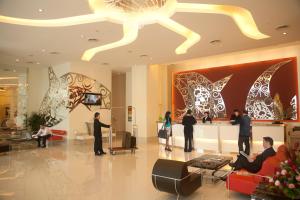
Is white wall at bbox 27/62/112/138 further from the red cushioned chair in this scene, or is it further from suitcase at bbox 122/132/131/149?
the red cushioned chair

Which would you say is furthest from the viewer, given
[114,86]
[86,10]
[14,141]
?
[114,86]

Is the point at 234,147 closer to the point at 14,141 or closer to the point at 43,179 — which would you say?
the point at 43,179

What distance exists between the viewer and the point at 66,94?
1185cm

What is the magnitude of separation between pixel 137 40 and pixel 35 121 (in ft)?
25.7

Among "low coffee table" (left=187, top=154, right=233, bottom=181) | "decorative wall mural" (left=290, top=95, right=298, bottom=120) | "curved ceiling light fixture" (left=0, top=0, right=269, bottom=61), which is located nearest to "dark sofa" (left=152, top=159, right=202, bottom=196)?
"low coffee table" (left=187, top=154, right=233, bottom=181)

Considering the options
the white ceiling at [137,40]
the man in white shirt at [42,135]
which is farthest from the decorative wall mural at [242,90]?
the man in white shirt at [42,135]

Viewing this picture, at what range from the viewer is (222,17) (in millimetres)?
6215

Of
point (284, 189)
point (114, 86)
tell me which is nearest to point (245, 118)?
point (284, 189)

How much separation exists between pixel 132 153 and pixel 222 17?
5447 mm

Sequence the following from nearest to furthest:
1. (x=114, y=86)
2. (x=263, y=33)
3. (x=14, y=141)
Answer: (x=263, y=33) < (x=14, y=141) < (x=114, y=86)

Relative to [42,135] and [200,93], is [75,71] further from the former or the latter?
[200,93]

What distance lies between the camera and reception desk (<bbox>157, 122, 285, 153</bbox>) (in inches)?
307

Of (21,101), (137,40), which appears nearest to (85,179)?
(137,40)

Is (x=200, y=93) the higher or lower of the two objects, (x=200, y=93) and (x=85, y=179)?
the higher
